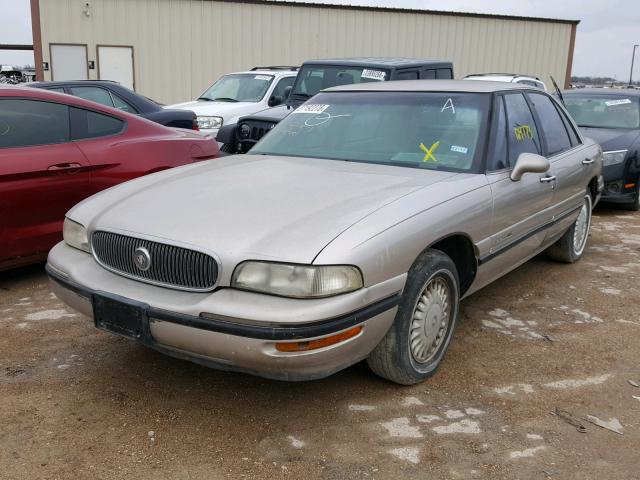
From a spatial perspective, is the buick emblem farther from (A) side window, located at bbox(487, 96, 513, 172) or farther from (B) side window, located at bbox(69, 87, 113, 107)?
(B) side window, located at bbox(69, 87, 113, 107)

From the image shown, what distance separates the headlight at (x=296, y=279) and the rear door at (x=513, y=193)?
129cm

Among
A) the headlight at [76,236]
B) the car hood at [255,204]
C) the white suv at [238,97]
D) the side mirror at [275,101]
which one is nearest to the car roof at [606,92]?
the side mirror at [275,101]

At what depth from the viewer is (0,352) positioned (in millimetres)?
3568

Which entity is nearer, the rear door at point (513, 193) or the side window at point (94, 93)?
the rear door at point (513, 193)

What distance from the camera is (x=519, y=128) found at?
414 cm

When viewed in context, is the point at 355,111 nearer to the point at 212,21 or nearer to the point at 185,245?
the point at 185,245

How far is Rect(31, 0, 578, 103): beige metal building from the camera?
17.5 m

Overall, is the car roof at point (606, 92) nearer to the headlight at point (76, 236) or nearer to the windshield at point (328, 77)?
the windshield at point (328, 77)

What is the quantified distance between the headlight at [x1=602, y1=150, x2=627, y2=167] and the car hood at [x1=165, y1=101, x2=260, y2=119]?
17.4 feet

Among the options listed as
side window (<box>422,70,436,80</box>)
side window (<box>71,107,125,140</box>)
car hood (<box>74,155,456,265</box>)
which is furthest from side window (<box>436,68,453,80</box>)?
car hood (<box>74,155,456,265</box>)

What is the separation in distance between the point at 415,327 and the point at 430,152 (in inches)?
43.2

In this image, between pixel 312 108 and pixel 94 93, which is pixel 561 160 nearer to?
pixel 312 108

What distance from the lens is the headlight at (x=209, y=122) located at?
32.1 ft

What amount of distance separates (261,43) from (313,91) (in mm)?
11138
